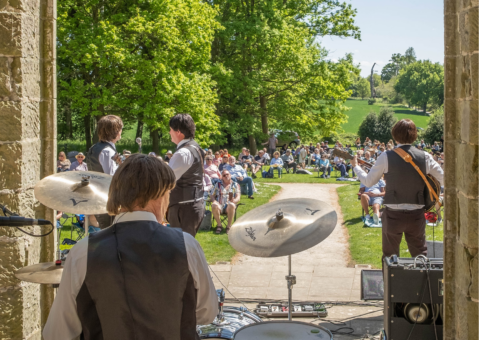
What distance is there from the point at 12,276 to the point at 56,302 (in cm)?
179

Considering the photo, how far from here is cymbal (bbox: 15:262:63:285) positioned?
3240 mm

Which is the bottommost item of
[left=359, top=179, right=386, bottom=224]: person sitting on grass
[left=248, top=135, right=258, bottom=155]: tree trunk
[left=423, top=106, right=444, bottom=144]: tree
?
[left=359, top=179, right=386, bottom=224]: person sitting on grass

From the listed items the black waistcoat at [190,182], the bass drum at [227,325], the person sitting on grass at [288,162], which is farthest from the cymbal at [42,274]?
the person sitting on grass at [288,162]

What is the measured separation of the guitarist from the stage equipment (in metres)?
1.41

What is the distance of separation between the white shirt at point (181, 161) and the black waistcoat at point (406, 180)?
1922 mm

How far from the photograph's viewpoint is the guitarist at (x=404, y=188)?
5051 mm

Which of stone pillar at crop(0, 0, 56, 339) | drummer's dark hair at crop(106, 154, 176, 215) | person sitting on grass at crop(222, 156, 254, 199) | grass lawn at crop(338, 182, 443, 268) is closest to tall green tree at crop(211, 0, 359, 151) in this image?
person sitting on grass at crop(222, 156, 254, 199)

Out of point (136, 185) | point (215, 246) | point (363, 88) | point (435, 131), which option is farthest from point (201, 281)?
point (363, 88)

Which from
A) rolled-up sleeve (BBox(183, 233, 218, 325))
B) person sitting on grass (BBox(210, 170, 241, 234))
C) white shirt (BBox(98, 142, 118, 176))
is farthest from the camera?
person sitting on grass (BBox(210, 170, 241, 234))

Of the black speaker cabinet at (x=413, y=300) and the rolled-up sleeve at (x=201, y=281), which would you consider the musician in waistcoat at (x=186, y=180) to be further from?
A: the rolled-up sleeve at (x=201, y=281)

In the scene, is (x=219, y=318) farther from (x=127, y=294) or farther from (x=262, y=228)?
(x=127, y=294)

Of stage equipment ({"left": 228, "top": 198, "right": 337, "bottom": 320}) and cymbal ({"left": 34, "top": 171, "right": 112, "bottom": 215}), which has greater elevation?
cymbal ({"left": 34, "top": 171, "right": 112, "bottom": 215})

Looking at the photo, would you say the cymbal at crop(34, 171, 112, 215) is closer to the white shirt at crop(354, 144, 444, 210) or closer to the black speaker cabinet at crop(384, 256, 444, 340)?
the black speaker cabinet at crop(384, 256, 444, 340)

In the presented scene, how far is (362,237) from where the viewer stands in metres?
9.95
